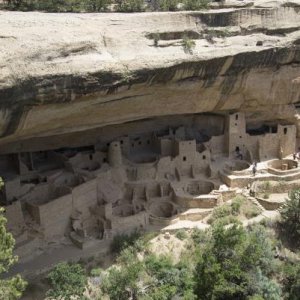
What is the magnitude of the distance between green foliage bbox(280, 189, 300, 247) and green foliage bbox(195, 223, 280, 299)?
2.36 m

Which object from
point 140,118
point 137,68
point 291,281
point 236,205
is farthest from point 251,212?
point 137,68

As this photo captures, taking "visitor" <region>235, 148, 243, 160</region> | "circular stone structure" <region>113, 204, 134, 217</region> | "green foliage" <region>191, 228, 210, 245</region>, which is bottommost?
"green foliage" <region>191, 228, 210, 245</region>

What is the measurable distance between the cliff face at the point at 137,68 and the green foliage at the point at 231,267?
4.33 meters

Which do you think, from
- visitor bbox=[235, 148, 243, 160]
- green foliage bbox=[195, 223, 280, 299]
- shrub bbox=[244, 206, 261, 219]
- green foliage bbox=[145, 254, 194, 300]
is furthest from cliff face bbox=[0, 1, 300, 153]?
green foliage bbox=[195, 223, 280, 299]

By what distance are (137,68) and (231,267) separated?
17.7ft

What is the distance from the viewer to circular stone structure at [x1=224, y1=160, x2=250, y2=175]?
17391 mm

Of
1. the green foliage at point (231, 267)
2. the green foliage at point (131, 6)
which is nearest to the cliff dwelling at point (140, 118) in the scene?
the green foliage at point (131, 6)

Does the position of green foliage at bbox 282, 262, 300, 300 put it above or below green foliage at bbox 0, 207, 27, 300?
below

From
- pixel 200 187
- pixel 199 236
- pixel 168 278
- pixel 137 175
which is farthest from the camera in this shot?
pixel 200 187

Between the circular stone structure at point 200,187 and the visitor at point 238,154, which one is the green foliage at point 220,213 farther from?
the visitor at point 238,154

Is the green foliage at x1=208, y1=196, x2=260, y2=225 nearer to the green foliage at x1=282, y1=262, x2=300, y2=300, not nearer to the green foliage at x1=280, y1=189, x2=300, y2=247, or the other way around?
the green foliage at x1=280, y1=189, x2=300, y2=247

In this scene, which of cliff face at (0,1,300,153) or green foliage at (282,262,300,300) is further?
green foliage at (282,262,300,300)

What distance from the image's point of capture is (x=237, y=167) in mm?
18016

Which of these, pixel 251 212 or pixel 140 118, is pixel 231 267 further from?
pixel 140 118
